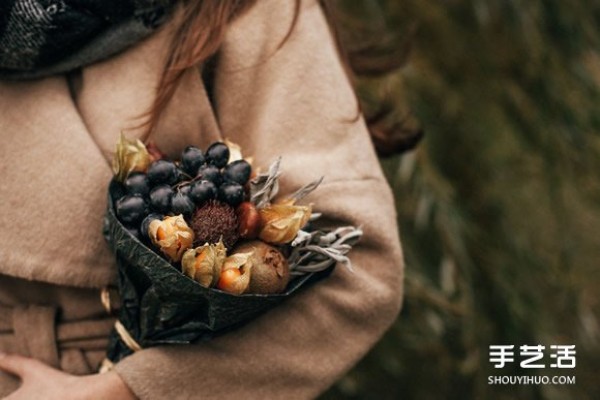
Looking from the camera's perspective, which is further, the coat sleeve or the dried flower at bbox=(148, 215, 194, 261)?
the coat sleeve

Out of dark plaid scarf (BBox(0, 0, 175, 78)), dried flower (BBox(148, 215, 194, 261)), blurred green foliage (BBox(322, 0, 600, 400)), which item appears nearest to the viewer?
dried flower (BBox(148, 215, 194, 261))

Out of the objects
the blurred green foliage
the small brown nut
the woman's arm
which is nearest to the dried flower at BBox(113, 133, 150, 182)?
the small brown nut

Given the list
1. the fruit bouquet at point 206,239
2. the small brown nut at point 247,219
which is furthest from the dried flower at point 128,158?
the small brown nut at point 247,219

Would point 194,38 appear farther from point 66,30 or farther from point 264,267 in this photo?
point 264,267

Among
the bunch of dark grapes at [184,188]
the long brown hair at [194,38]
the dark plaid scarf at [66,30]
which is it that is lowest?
the bunch of dark grapes at [184,188]

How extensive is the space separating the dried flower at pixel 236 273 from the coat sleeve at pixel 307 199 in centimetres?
18

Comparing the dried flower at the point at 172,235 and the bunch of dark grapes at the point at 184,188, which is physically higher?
the bunch of dark grapes at the point at 184,188

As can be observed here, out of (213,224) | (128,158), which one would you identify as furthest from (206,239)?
(128,158)

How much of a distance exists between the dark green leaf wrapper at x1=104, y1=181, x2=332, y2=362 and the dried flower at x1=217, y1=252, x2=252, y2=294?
0.03 feet

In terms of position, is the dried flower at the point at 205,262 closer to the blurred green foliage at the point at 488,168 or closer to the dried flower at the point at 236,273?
the dried flower at the point at 236,273

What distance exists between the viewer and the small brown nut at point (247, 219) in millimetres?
909

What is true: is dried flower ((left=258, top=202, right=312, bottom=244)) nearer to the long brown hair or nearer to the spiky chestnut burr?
the spiky chestnut burr

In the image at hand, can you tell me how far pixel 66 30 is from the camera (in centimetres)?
102

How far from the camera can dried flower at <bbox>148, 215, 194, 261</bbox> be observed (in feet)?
2.84
